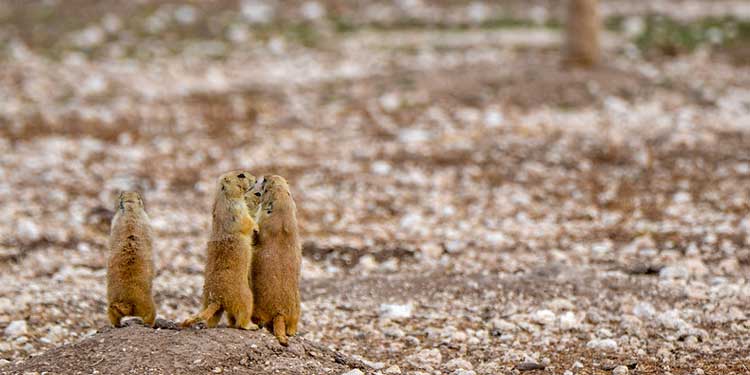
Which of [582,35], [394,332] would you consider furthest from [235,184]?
[582,35]

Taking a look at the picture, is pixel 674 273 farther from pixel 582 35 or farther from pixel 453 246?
pixel 582 35

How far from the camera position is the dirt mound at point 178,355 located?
210 inches

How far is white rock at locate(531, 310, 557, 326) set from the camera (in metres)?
6.84

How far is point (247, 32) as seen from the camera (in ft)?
58.5

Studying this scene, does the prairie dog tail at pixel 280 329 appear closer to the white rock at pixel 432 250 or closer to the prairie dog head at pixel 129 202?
the prairie dog head at pixel 129 202

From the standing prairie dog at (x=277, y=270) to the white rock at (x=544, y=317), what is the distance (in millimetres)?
1744

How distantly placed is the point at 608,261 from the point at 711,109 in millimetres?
5464

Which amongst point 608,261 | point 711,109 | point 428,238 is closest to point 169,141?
point 428,238

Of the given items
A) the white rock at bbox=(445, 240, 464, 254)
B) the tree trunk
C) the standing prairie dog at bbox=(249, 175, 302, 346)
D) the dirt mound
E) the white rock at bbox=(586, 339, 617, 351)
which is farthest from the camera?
the tree trunk

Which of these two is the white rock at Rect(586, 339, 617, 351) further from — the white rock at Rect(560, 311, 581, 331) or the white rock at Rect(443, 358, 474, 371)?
the white rock at Rect(443, 358, 474, 371)

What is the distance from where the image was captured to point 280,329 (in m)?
5.77

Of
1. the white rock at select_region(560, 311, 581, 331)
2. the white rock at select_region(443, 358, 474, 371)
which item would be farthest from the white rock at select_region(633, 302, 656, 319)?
the white rock at select_region(443, 358, 474, 371)

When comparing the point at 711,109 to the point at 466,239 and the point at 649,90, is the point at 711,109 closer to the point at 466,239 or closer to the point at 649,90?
the point at 649,90

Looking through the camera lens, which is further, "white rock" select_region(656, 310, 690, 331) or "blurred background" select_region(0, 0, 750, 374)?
"blurred background" select_region(0, 0, 750, 374)
